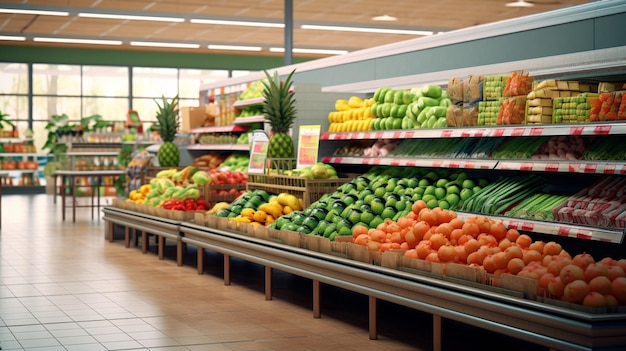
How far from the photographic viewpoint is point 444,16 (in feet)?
61.5

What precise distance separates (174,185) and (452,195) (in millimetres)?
4615

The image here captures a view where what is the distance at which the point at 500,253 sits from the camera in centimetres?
450

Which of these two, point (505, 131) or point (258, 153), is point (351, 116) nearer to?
point (258, 153)

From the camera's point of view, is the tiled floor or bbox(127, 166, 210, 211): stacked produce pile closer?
the tiled floor

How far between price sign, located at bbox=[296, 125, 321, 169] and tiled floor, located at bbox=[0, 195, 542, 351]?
3.53ft

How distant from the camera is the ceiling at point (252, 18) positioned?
1681 centimetres

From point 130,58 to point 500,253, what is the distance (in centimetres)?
2172

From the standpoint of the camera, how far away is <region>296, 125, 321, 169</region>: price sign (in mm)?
8039

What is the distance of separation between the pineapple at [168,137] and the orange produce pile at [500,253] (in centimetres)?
610

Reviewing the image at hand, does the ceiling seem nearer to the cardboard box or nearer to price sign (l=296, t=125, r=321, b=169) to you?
the cardboard box

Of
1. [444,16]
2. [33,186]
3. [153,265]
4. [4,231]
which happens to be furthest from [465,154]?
[33,186]

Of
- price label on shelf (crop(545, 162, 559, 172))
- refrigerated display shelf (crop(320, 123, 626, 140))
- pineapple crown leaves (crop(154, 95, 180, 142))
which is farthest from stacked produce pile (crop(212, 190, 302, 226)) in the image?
pineapple crown leaves (crop(154, 95, 180, 142))

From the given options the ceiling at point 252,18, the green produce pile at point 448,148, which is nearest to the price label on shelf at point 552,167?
the green produce pile at point 448,148

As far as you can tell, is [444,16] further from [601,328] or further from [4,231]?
[601,328]
